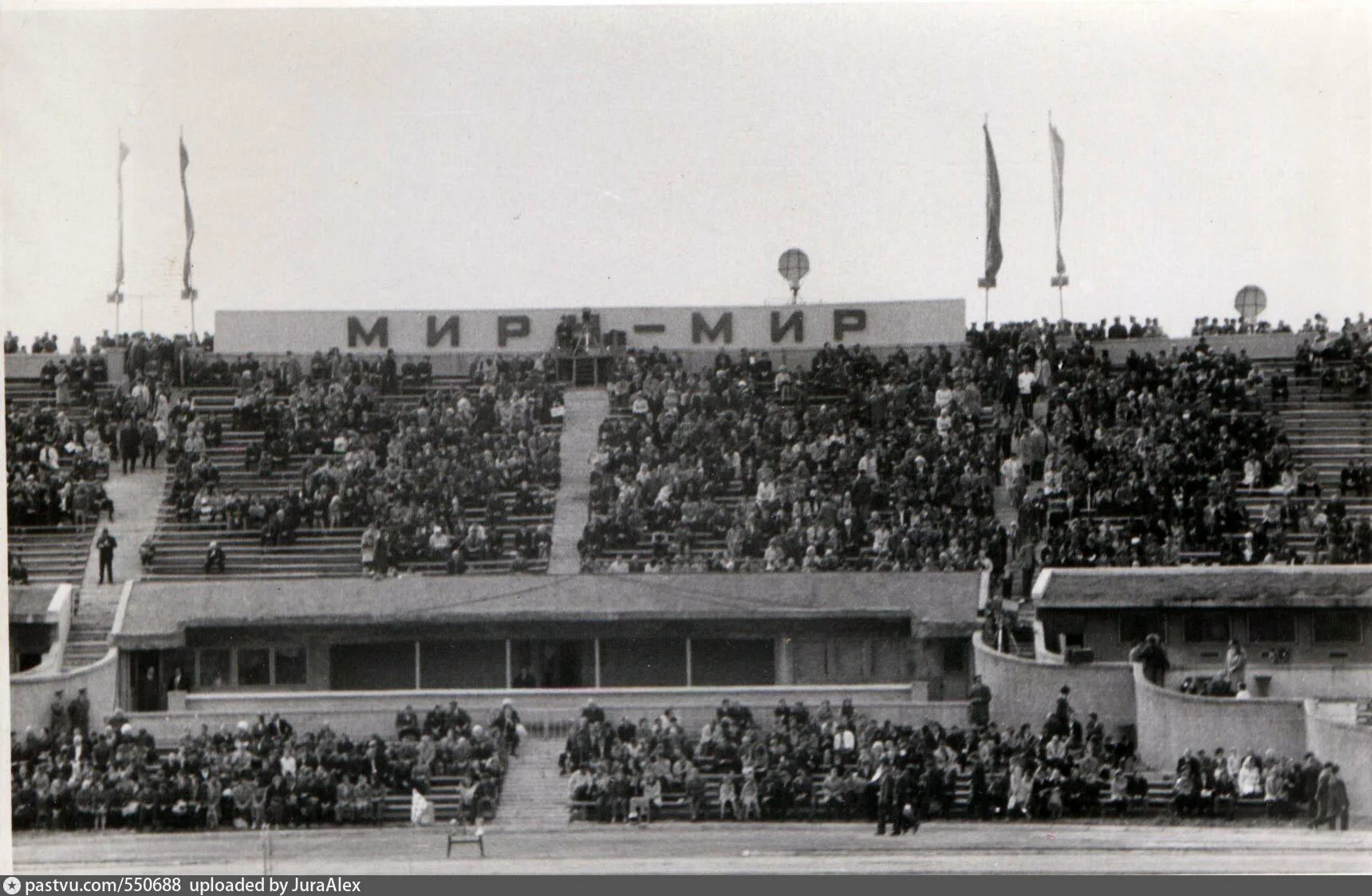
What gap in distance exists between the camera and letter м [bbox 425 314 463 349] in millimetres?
63625

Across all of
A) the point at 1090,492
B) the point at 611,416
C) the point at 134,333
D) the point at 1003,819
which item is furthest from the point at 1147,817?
the point at 134,333

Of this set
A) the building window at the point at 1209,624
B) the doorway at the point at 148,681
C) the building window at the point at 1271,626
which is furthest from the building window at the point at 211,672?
the building window at the point at 1271,626

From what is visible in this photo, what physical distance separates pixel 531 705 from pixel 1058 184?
22286mm

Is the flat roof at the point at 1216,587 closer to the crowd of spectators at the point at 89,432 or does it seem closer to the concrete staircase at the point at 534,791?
the concrete staircase at the point at 534,791

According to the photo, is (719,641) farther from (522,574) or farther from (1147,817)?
(1147,817)

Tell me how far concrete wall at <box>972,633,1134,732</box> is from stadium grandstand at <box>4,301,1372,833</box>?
2.8 inches

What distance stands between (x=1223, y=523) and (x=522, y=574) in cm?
1525

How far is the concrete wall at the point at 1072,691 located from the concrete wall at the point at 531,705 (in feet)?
3.87

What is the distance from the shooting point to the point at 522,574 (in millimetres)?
54406

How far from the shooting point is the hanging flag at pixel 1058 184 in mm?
63109

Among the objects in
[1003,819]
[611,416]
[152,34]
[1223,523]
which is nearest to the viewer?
[1003,819]

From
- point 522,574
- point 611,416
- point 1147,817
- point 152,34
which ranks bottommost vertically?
point 1147,817

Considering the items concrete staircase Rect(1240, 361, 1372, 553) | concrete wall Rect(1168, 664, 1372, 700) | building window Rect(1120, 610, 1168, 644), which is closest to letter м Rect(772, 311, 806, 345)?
concrete staircase Rect(1240, 361, 1372, 553)

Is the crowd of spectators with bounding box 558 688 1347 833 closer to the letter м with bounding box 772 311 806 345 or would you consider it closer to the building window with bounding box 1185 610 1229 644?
the building window with bounding box 1185 610 1229 644
